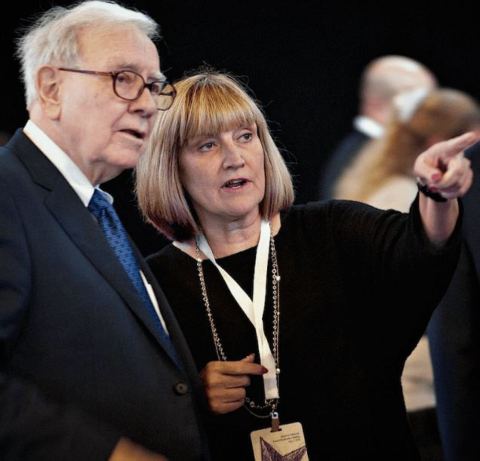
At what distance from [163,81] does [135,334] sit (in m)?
0.61

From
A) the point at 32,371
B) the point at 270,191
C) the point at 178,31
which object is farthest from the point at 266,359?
the point at 178,31

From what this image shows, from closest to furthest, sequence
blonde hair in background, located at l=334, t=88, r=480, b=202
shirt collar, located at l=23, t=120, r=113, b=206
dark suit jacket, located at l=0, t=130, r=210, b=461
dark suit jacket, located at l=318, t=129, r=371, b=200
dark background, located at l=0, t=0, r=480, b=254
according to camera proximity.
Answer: dark suit jacket, located at l=0, t=130, r=210, b=461
shirt collar, located at l=23, t=120, r=113, b=206
blonde hair in background, located at l=334, t=88, r=480, b=202
dark background, located at l=0, t=0, r=480, b=254
dark suit jacket, located at l=318, t=129, r=371, b=200

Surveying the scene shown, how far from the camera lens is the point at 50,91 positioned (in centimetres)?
184

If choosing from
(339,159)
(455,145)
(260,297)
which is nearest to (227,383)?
(260,297)

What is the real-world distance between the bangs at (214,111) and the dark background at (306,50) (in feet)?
6.00

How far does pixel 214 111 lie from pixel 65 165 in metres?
0.57

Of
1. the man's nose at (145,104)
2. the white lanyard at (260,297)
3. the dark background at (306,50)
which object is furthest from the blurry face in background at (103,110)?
the dark background at (306,50)

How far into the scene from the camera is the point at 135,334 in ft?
5.55

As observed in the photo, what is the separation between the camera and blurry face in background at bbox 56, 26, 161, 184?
5.96ft

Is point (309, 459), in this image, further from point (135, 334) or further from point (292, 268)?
point (135, 334)

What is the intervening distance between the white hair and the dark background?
2138mm

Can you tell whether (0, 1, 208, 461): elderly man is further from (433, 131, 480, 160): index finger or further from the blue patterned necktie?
(433, 131, 480, 160): index finger

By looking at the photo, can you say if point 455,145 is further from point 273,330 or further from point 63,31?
point 63,31

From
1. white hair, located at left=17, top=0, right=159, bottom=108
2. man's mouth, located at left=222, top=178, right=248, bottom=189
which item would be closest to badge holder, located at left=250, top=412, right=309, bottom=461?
man's mouth, located at left=222, top=178, right=248, bottom=189
